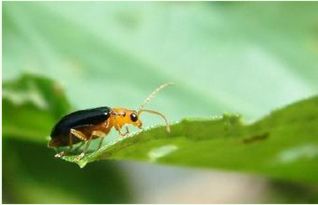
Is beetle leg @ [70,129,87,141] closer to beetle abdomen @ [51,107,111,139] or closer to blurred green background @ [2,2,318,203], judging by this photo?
beetle abdomen @ [51,107,111,139]

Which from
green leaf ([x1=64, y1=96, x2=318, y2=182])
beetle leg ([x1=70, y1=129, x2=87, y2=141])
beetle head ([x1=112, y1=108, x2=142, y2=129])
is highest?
beetle head ([x1=112, y1=108, x2=142, y2=129])

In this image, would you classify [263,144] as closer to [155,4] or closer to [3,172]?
[3,172]

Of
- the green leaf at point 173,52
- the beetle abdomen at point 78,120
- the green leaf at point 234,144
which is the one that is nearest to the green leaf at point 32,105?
the beetle abdomen at point 78,120

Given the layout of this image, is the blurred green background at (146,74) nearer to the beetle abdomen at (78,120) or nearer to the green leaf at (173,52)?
the green leaf at (173,52)

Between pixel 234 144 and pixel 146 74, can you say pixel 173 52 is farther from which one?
pixel 234 144

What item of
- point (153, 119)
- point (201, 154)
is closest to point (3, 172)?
point (153, 119)

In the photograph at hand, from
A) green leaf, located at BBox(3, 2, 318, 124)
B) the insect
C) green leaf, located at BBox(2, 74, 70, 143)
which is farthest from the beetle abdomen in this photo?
green leaf, located at BBox(3, 2, 318, 124)
